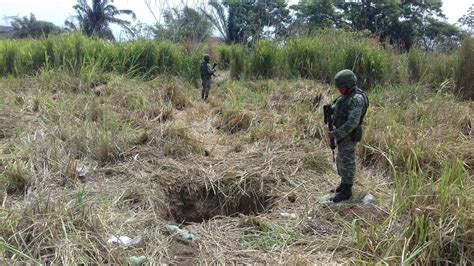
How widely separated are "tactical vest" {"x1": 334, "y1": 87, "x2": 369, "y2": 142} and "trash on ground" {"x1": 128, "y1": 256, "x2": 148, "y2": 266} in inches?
71.4

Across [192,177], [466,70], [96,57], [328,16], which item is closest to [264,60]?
[96,57]

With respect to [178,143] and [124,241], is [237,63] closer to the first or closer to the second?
[178,143]

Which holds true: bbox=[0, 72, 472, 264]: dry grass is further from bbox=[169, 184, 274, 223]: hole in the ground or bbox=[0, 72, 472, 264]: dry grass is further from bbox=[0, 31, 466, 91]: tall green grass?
bbox=[0, 31, 466, 91]: tall green grass

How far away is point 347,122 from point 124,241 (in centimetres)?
183

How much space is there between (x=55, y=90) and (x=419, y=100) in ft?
18.3

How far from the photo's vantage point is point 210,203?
400cm

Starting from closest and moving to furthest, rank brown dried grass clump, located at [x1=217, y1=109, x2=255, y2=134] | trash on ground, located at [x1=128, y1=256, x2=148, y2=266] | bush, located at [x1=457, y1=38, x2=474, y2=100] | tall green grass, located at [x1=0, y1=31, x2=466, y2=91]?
trash on ground, located at [x1=128, y1=256, x2=148, y2=266] < brown dried grass clump, located at [x1=217, y1=109, x2=255, y2=134] < bush, located at [x1=457, y1=38, x2=474, y2=100] < tall green grass, located at [x1=0, y1=31, x2=466, y2=91]

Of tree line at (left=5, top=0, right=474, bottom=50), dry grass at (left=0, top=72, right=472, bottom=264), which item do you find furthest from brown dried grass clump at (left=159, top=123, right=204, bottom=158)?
tree line at (left=5, top=0, right=474, bottom=50)

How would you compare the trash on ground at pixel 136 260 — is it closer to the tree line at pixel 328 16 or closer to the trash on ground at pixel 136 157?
the trash on ground at pixel 136 157

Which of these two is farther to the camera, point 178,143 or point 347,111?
→ point 178,143

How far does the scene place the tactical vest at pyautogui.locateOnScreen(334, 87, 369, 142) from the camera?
3.31 metres

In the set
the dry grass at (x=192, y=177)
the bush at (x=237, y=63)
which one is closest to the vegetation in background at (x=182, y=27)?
the bush at (x=237, y=63)

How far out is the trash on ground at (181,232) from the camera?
120 inches

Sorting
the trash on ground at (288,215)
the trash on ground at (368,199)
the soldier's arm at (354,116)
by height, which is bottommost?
the trash on ground at (288,215)
